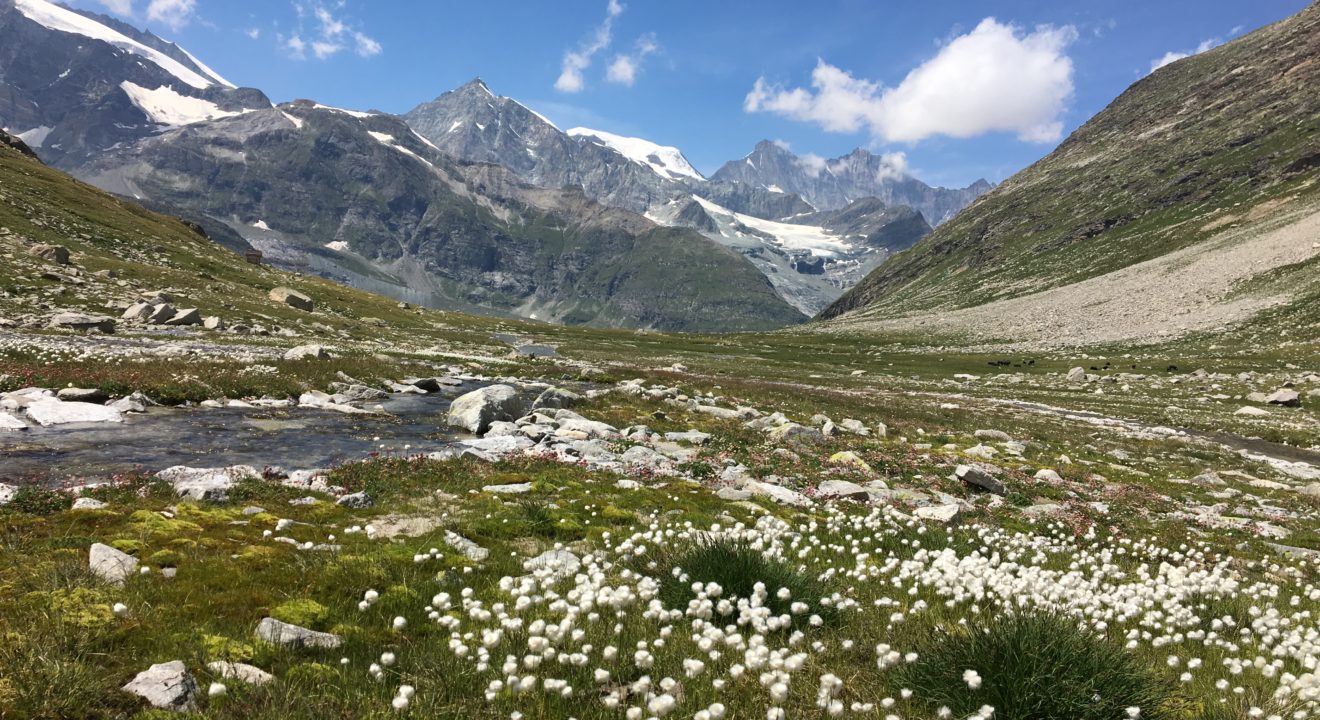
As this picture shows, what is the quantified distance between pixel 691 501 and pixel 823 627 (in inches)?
317

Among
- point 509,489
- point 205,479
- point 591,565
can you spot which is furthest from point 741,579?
point 205,479

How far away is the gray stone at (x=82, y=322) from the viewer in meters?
42.8

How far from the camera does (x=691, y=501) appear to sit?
1480 cm

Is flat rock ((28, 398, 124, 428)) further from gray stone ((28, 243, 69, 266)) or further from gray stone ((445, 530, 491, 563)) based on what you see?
gray stone ((28, 243, 69, 266))

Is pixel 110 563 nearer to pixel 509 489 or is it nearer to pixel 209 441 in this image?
pixel 509 489

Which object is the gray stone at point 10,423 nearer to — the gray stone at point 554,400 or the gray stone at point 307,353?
the gray stone at point 554,400

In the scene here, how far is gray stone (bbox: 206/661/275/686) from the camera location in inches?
195

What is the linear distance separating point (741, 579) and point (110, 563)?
7.80m

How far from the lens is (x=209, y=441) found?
1780cm

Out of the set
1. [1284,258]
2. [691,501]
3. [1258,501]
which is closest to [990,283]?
[1284,258]

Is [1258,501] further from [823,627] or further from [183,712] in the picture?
[183,712]

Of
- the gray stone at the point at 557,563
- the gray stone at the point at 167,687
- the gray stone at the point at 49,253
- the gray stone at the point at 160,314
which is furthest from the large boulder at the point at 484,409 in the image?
the gray stone at the point at 49,253

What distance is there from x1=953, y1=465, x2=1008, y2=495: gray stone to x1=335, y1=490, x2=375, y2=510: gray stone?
1833 centimetres

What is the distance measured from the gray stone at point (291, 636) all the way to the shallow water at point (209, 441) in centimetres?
1100
